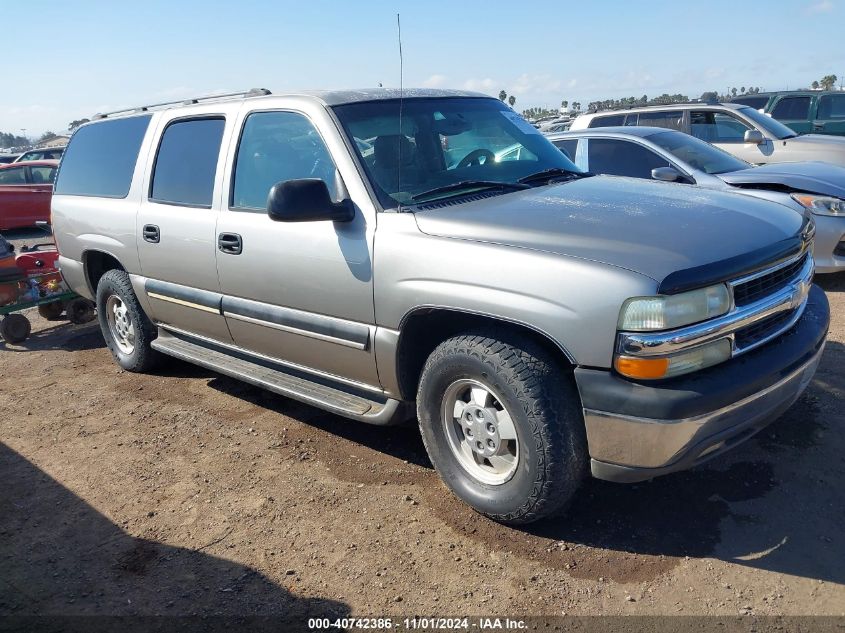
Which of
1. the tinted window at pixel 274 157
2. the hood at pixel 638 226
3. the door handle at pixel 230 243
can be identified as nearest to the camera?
the hood at pixel 638 226

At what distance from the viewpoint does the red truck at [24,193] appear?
14805mm

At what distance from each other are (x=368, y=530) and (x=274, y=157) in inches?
84.4

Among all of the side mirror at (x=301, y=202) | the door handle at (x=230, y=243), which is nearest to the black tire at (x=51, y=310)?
the door handle at (x=230, y=243)

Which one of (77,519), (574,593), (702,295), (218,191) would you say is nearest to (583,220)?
(702,295)

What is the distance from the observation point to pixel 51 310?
24.7ft

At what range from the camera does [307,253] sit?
3.76 metres

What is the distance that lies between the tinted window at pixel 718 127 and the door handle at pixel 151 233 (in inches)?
293

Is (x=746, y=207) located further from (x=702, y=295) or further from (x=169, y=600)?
(x=169, y=600)

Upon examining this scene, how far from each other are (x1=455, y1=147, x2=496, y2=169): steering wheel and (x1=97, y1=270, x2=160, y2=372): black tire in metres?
2.87

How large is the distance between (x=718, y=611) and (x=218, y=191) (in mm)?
3439

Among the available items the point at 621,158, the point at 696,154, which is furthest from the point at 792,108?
the point at 621,158

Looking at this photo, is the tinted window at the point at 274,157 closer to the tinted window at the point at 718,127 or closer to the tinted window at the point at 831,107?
the tinted window at the point at 718,127

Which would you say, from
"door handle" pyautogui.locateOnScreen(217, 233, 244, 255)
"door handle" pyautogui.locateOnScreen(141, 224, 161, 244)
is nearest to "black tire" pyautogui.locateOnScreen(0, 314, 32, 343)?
"door handle" pyautogui.locateOnScreen(141, 224, 161, 244)

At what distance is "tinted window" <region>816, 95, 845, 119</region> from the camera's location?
1438 centimetres
